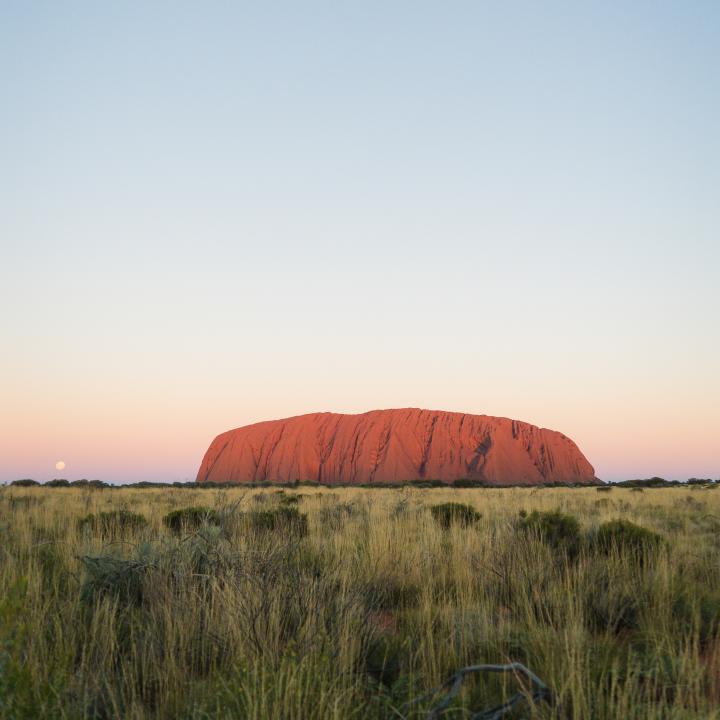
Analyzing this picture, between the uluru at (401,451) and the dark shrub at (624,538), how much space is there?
74707mm

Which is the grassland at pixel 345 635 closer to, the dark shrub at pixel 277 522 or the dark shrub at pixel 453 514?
the dark shrub at pixel 277 522

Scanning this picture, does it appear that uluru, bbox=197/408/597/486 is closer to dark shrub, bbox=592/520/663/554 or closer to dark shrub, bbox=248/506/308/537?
dark shrub, bbox=248/506/308/537

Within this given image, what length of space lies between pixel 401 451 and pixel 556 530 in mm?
81809

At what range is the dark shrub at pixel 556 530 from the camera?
7114 millimetres

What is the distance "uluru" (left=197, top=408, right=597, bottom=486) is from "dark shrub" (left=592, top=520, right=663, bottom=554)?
2941 inches

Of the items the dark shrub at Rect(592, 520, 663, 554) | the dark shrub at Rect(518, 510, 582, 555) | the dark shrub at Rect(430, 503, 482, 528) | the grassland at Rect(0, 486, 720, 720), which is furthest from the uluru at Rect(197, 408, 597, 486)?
the grassland at Rect(0, 486, 720, 720)

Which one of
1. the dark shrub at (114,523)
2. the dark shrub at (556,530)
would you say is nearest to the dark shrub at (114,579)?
the dark shrub at (114,523)

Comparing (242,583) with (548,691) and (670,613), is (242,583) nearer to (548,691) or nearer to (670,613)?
(548,691)

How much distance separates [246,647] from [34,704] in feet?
3.51

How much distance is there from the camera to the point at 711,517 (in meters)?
12.1

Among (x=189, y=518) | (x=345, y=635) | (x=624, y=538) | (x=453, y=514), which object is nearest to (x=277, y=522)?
(x=189, y=518)

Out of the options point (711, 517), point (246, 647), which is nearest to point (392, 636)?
point (246, 647)

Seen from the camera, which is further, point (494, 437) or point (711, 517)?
point (494, 437)

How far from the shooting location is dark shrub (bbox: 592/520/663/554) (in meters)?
6.75
